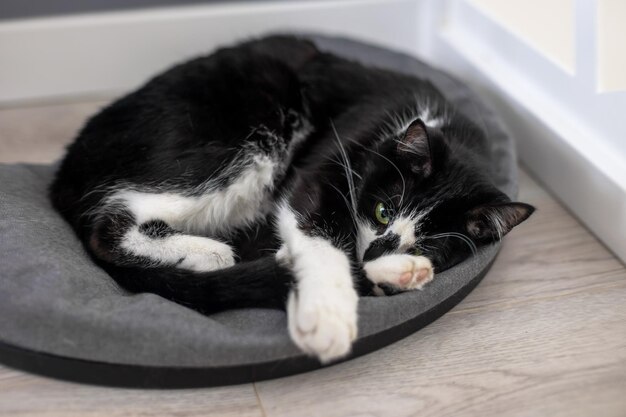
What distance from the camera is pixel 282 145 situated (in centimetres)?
173

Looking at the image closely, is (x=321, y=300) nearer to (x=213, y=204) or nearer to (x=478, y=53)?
(x=213, y=204)

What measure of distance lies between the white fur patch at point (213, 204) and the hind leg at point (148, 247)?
34mm

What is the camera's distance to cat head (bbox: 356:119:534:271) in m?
1.44

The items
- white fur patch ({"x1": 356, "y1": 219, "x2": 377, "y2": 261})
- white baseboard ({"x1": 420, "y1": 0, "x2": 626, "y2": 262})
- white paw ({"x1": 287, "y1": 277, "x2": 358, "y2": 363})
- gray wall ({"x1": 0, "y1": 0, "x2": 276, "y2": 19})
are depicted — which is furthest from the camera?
gray wall ({"x1": 0, "y1": 0, "x2": 276, "y2": 19})

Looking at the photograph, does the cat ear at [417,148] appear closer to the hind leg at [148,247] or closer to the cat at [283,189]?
the cat at [283,189]

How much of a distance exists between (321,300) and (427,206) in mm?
329

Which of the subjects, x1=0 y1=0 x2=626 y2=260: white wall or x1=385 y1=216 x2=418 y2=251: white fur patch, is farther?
x1=0 y1=0 x2=626 y2=260: white wall

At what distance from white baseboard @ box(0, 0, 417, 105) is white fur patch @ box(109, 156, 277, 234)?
932 millimetres

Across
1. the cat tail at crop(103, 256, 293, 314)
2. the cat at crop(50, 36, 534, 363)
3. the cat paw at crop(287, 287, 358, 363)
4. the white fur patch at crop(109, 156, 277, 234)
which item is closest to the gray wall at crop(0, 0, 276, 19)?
the cat at crop(50, 36, 534, 363)

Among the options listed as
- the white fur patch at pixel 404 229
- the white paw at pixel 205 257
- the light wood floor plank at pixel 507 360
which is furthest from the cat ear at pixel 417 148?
the white paw at pixel 205 257

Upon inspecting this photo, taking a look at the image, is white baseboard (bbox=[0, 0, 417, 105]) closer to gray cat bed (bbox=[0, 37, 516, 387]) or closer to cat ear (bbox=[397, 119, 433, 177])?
gray cat bed (bbox=[0, 37, 516, 387])

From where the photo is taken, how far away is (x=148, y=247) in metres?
1.50

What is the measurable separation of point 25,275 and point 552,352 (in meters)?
1.05

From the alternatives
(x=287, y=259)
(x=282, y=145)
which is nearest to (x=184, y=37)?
(x=282, y=145)
